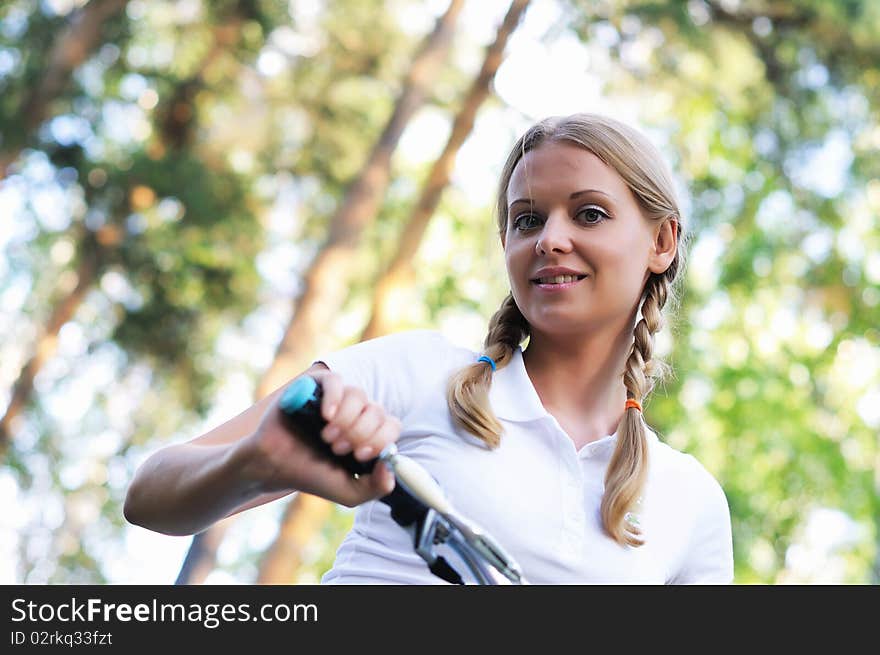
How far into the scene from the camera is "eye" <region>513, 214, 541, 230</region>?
6.82 feet

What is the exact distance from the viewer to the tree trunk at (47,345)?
1110 cm

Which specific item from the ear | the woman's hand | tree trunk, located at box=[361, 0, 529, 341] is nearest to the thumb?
the woman's hand

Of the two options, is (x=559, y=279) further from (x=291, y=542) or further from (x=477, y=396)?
(x=291, y=542)

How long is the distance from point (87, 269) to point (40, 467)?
727cm

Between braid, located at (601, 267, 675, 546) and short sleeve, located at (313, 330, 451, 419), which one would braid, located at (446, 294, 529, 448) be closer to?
short sleeve, located at (313, 330, 451, 419)

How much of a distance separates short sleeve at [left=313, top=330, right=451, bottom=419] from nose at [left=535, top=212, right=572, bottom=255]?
27 cm

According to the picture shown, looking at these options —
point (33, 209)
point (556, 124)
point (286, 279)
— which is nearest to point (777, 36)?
point (286, 279)

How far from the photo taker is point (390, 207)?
13633 mm

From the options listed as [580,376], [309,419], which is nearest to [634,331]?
[580,376]

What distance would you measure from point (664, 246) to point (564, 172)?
0.37m

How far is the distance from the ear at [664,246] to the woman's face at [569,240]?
0.16 meters

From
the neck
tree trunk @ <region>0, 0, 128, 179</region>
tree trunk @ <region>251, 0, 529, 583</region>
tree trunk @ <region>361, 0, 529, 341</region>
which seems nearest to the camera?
the neck
